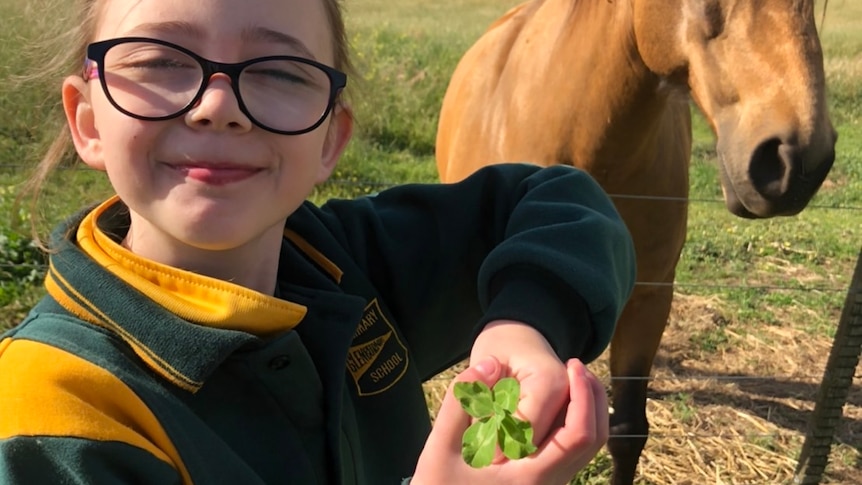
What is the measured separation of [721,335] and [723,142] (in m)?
2.24

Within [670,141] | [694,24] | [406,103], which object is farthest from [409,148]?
[694,24]

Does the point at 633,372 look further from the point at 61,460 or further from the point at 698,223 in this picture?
the point at 698,223

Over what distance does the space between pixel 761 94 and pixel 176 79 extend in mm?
1449

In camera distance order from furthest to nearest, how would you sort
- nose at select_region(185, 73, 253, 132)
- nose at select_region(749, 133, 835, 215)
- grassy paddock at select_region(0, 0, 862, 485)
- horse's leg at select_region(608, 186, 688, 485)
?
horse's leg at select_region(608, 186, 688, 485), grassy paddock at select_region(0, 0, 862, 485), nose at select_region(749, 133, 835, 215), nose at select_region(185, 73, 253, 132)

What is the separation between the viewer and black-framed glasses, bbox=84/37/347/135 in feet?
2.80

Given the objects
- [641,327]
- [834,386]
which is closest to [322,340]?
[641,327]

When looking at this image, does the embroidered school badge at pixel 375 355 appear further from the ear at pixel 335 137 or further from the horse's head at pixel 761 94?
the horse's head at pixel 761 94

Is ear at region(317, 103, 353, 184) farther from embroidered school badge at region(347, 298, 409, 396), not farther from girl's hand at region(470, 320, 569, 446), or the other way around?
girl's hand at region(470, 320, 569, 446)

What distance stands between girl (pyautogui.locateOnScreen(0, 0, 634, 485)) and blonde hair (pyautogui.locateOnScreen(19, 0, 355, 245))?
0.05ft

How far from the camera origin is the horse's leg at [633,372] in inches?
106

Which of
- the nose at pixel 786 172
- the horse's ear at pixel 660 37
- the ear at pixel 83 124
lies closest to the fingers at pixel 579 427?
the ear at pixel 83 124

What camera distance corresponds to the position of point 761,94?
6.07ft

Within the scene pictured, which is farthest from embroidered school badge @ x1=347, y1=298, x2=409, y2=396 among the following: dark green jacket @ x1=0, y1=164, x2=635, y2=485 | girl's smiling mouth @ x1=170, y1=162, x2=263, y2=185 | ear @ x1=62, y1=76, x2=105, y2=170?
ear @ x1=62, y1=76, x2=105, y2=170

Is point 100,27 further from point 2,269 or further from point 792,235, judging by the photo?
point 792,235
